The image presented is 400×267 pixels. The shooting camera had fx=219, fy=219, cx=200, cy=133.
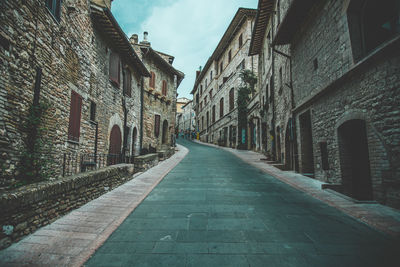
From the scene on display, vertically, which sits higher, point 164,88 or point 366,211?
point 164,88

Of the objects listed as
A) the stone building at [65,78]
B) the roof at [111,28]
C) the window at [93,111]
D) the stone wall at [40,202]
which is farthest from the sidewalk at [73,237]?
the roof at [111,28]

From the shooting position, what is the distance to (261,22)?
1462cm

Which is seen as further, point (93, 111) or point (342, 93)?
point (93, 111)

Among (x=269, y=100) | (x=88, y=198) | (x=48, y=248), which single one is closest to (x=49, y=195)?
(x=48, y=248)

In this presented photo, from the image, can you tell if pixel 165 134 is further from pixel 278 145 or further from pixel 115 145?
pixel 278 145

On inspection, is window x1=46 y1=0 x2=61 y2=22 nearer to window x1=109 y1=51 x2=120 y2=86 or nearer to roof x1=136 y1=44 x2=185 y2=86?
window x1=109 y1=51 x2=120 y2=86

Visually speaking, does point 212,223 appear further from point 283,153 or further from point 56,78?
point 283,153

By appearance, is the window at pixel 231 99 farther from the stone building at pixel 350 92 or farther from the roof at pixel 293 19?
the stone building at pixel 350 92

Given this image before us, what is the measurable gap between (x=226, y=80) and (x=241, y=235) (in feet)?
77.8

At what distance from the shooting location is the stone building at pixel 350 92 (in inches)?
175

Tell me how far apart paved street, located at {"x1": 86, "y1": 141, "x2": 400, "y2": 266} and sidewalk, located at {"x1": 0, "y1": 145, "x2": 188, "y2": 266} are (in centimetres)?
19

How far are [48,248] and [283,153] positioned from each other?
412 inches

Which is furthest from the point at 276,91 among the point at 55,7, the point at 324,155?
the point at 55,7

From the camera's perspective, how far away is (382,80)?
4.55 meters
